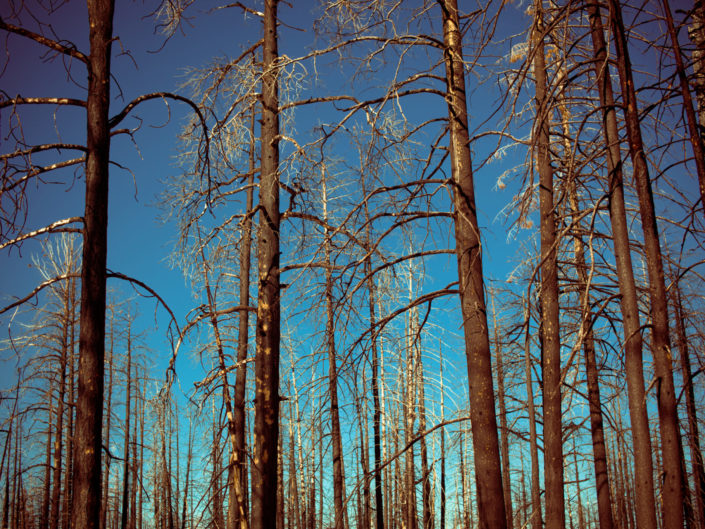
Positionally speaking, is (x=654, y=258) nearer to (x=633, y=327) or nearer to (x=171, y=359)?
(x=633, y=327)

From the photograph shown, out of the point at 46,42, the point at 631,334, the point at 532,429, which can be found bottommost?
the point at 532,429

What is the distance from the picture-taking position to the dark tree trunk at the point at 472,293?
439cm

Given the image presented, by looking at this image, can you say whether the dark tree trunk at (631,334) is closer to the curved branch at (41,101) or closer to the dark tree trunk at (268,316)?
the dark tree trunk at (268,316)

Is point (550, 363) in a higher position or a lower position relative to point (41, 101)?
lower

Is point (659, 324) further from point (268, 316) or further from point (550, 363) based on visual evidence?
point (268, 316)

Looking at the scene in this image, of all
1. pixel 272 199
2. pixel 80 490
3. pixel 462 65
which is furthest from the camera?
pixel 272 199

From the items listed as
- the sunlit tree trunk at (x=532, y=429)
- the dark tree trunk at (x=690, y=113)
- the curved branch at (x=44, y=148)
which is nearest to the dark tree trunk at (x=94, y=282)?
the curved branch at (x=44, y=148)

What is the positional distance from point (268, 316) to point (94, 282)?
2.59 m

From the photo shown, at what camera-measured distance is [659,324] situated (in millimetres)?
4062

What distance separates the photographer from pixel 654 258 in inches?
162

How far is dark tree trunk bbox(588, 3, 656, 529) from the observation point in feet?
13.5

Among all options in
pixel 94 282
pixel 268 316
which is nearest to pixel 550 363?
pixel 268 316

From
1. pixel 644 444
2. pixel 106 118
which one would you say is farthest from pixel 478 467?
pixel 106 118

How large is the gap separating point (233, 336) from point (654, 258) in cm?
1189
